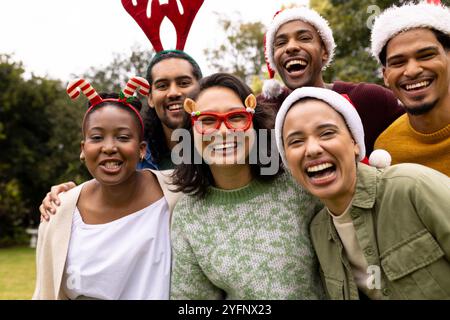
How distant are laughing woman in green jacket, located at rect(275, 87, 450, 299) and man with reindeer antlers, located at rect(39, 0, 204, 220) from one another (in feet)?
5.77

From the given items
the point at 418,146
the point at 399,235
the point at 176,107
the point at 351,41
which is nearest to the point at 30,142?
the point at 351,41

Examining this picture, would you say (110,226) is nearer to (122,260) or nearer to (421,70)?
(122,260)

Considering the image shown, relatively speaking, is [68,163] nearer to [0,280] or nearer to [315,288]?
[0,280]

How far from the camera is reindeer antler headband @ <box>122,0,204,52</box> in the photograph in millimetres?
4906

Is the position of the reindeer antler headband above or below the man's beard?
above

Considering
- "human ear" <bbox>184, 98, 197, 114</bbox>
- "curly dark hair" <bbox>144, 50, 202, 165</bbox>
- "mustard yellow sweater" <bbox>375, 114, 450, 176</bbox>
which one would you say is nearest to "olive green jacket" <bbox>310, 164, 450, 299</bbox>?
"mustard yellow sweater" <bbox>375, 114, 450, 176</bbox>

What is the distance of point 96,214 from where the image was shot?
12.1 feet

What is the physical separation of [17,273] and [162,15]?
1421 cm

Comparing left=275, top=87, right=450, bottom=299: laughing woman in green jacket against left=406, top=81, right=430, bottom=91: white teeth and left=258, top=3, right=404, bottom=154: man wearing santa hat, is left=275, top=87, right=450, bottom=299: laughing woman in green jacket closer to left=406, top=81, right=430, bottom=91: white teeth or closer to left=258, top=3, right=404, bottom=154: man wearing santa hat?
left=406, top=81, right=430, bottom=91: white teeth

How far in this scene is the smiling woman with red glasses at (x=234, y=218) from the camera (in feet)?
10.1

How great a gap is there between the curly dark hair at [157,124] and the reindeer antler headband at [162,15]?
0.63 ft

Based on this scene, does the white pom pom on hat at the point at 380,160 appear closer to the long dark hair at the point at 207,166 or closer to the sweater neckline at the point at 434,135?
the sweater neckline at the point at 434,135

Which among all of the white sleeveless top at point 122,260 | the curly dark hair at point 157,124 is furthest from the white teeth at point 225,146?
the curly dark hair at point 157,124
